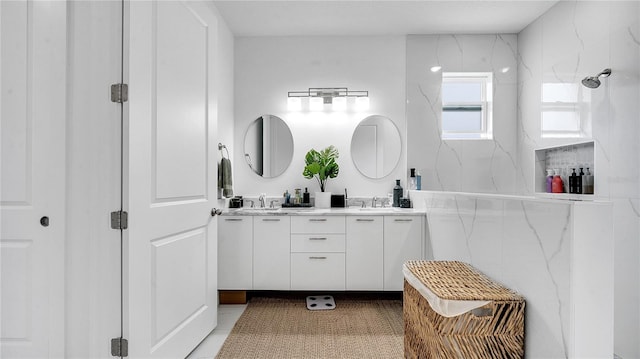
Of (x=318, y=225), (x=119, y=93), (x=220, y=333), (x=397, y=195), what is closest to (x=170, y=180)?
(x=119, y=93)

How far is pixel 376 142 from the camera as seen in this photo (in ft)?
11.5

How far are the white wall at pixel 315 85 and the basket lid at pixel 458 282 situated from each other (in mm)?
1679

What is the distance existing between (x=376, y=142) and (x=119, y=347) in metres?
2.71

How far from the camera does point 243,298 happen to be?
2.98m

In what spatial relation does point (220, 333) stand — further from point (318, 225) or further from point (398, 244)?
point (398, 244)

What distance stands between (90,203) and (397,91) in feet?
9.36

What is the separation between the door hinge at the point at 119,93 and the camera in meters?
Answer: 1.59

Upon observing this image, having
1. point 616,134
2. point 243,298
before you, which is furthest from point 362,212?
point 616,134

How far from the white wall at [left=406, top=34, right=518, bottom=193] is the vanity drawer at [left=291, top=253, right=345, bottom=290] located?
4.16ft

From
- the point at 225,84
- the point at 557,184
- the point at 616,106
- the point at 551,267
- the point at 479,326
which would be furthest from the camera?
the point at 225,84

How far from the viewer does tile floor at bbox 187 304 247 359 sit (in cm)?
212

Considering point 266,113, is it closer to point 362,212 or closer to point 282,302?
point 362,212

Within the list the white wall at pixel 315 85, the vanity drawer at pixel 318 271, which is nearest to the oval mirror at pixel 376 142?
the white wall at pixel 315 85

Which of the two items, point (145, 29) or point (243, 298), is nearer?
point (145, 29)
